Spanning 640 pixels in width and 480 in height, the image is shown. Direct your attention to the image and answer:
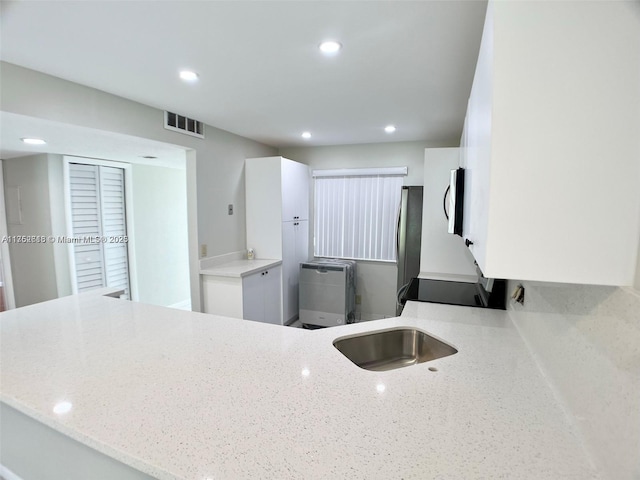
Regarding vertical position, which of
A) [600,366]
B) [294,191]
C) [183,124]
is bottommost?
[600,366]

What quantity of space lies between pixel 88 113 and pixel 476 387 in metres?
2.75

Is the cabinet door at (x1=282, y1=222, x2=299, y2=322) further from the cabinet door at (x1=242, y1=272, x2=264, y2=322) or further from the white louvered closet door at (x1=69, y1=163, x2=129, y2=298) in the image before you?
the white louvered closet door at (x1=69, y1=163, x2=129, y2=298)

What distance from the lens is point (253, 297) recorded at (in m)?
3.17

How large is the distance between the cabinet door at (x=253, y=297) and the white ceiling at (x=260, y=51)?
1608 mm

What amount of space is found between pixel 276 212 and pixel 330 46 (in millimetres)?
2233

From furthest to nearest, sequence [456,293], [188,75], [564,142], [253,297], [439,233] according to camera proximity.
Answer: [253,297], [439,233], [456,293], [188,75], [564,142]

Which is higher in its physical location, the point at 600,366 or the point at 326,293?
the point at 600,366

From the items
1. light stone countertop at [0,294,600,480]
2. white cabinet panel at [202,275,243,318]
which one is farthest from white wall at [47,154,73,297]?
light stone countertop at [0,294,600,480]

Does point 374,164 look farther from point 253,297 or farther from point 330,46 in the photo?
point 330,46

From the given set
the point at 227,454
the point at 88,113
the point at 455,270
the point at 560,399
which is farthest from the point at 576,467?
the point at 88,113

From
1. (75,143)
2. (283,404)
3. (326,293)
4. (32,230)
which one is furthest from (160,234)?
(283,404)

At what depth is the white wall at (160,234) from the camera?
4.33 meters

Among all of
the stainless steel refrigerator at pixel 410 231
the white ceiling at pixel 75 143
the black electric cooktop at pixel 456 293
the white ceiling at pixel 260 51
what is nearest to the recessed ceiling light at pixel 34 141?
the white ceiling at pixel 75 143

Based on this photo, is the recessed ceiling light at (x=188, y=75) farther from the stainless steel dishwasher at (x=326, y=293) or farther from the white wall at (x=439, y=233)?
the stainless steel dishwasher at (x=326, y=293)
